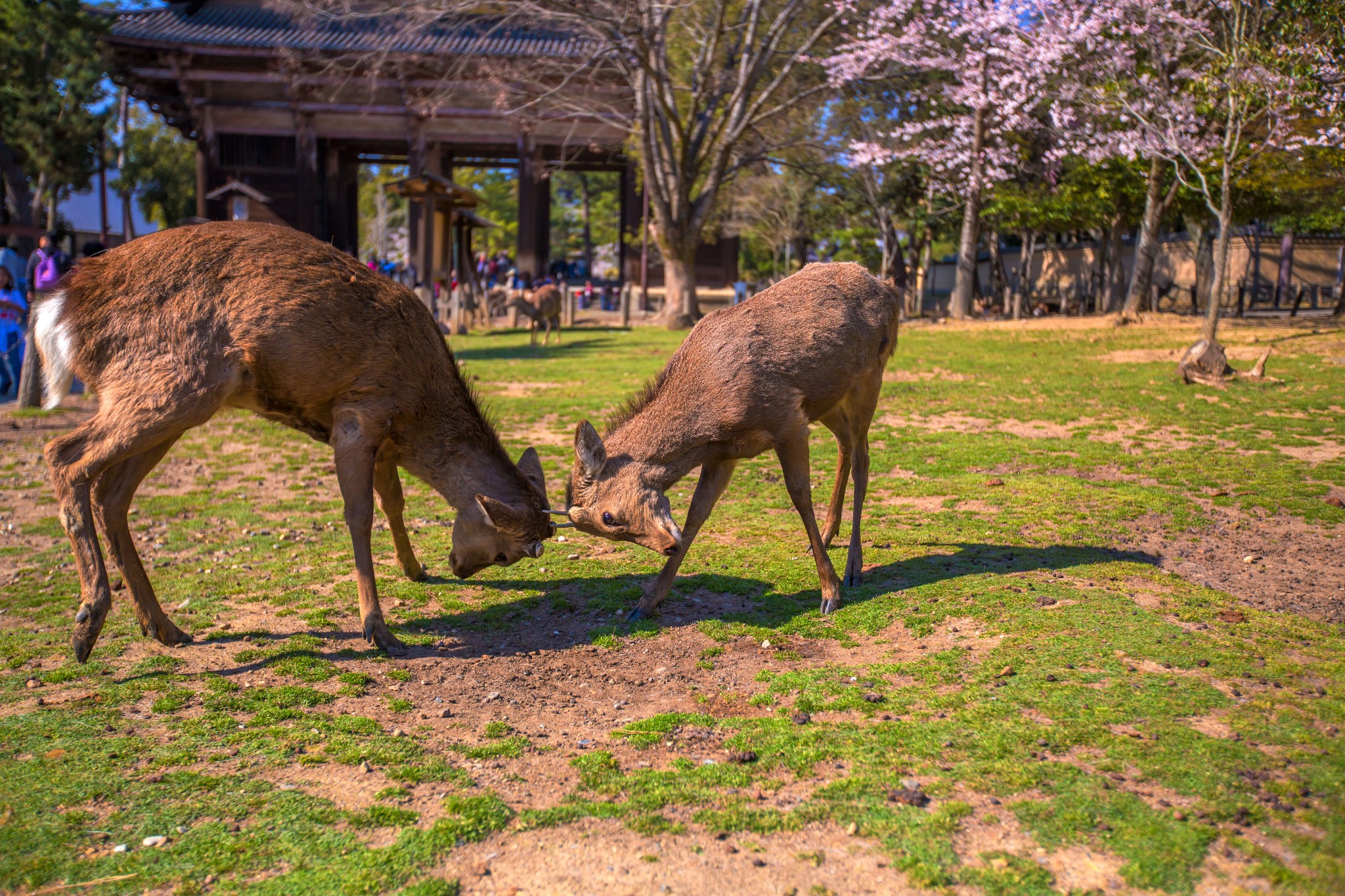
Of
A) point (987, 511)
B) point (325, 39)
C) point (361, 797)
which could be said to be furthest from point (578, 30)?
point (361, 797)

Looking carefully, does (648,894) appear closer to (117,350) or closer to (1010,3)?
(117,350)

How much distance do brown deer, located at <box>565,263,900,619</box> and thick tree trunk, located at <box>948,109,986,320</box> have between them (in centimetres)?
2182

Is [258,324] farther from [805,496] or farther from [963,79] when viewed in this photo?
[963,79]

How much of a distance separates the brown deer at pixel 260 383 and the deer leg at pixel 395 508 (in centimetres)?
19

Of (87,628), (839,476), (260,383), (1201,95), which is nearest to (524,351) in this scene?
(1201,95)

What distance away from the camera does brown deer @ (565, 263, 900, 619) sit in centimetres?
540

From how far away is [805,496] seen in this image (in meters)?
5.81

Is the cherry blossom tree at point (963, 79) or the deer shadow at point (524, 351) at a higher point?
the cherry blossom tree at point (963, 79)

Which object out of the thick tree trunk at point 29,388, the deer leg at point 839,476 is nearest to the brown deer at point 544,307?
the thick tree trunk at point 29,388

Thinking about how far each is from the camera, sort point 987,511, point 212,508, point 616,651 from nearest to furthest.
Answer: point 616,651 < point 987,511 < point 212,508

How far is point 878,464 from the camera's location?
982 centimetres

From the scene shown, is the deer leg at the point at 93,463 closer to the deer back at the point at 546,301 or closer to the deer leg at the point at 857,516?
the deer leg at the point at 857,516

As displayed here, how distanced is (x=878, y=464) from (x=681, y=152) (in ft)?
54.6

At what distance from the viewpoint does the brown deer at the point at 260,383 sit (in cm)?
495
